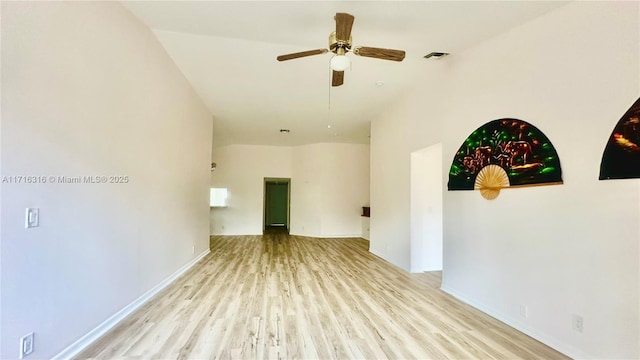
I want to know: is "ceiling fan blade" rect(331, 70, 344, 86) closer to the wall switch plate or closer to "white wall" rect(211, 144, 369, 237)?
the wall switch plate

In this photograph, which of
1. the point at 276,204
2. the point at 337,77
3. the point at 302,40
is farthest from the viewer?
the point at 276,204

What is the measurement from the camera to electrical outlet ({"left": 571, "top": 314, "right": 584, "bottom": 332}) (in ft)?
7.54

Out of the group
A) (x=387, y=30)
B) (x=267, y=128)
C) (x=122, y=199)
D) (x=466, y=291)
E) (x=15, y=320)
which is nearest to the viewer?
(x=15, y=320)

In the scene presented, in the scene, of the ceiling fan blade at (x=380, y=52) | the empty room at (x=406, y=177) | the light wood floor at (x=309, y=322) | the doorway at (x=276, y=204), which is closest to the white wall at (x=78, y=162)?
the empty room at (x=406, y=177)

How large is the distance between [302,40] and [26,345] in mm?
3514

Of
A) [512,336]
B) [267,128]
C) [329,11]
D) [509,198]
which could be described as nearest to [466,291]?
[512,336]

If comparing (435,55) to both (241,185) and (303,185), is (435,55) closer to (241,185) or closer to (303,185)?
(303,185)

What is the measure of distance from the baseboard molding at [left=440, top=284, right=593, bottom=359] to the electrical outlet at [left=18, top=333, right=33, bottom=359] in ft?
12.8

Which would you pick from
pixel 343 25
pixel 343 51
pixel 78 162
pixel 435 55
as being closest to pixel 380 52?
pixel 343 51

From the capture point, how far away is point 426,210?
507cm

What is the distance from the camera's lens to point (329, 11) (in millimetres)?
2793

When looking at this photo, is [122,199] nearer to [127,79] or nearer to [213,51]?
[127,79]

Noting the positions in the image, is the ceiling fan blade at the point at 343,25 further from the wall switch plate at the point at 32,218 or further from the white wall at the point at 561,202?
the wall switch plate at the point at 32,218

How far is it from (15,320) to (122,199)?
131 cm
